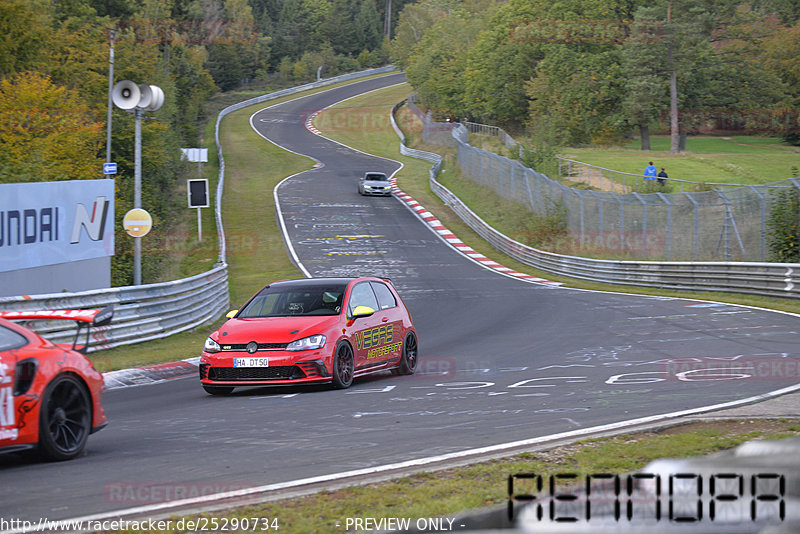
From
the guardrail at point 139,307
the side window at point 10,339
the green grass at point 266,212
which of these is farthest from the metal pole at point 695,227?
the side window at point 10,339

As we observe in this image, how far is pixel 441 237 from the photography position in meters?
44.1

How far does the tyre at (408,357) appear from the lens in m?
13.7

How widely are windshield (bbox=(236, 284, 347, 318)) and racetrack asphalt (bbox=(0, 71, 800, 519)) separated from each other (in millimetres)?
1071

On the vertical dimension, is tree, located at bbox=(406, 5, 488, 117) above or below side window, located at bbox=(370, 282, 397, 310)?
above

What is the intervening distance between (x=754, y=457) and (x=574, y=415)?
16.6 feet

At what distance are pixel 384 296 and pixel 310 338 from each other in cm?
260

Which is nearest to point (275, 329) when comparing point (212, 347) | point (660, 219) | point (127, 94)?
point (212, 347)

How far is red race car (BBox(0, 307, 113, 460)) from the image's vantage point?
6.89 meters

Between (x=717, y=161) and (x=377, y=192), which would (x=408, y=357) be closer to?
(x=377, y=192)

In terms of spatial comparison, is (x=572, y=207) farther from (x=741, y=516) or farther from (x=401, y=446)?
(x=741, y=516)

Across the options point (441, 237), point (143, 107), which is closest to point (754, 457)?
point (143, 107)

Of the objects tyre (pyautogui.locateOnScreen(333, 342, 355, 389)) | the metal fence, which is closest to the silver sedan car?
the metal fence

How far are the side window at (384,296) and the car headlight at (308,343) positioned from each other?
2171mm

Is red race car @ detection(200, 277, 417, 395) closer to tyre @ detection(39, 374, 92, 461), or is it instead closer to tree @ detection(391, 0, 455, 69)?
tyre @ detection(39, 374, 92, 461)
